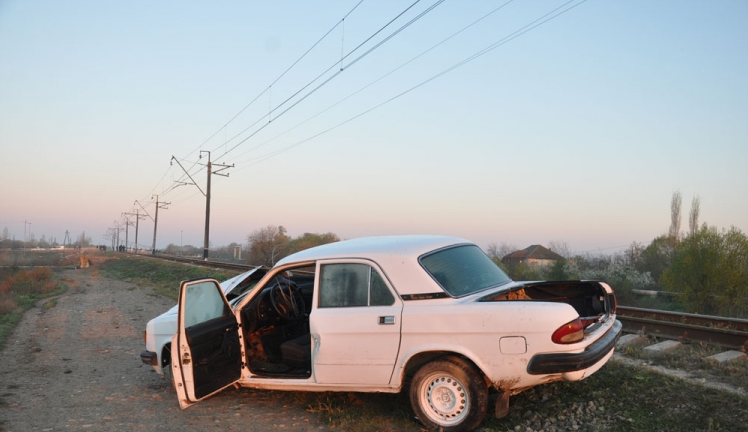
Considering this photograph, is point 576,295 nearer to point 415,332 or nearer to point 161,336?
point 415,332

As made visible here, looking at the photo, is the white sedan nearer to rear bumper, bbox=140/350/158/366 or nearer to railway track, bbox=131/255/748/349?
rear bumper, bbox=140/350/158/366

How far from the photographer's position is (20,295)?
19234 mm

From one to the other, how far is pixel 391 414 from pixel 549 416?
1.50 m

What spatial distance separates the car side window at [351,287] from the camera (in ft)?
17.2

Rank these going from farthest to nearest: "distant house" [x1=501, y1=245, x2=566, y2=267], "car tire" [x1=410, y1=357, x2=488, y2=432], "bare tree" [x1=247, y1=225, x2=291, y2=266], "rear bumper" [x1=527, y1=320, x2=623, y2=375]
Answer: "bare tree" [x1=247, y1=225, x2=291, y2=266]
"distant house" [x1=501, y1=245, x2=566, y2=267]
"car tire" [x1=410, y1=357, x2=488, y2=432]
"rear bumper" [x1=527, y1=320, x2=623, y2=375]

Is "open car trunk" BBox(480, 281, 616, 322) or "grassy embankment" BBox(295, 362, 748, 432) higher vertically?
"open car trunk" BBox(480, 281, 616, 322)

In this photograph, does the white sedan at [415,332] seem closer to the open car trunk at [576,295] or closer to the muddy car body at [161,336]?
the open car trunk at [576,295]

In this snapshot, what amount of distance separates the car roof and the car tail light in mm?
1034

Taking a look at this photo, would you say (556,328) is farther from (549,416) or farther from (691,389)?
(691,389)

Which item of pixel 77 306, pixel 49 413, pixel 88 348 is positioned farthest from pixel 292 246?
pixel 49 413

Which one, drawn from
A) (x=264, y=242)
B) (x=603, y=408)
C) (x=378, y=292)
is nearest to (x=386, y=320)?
(x=378, y=292)

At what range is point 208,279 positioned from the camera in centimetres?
596

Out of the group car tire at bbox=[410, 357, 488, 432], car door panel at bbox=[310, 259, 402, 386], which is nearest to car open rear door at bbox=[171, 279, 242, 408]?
car door panel at bbox=[310, 259, 402, 386]

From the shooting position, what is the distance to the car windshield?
5.19 meters
